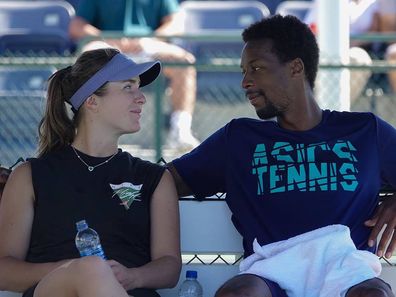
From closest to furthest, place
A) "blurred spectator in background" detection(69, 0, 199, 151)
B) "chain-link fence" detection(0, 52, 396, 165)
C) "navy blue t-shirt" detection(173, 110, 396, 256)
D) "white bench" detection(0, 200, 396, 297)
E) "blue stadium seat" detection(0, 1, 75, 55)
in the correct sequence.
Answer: "navy blue t-shirt" detection(173, 110, 396, 256) < "white bench" detection(0, 200, 396, 297) < "chain-link fence" detection(0, 52, 396, 165) < "blurred spectator in background" detection(69, 0, 199, 151) < "blue stadium seat" detection(0, 1, 75, 55)

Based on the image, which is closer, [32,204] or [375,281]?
[375,281]

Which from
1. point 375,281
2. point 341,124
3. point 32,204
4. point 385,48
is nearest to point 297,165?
point 341,124

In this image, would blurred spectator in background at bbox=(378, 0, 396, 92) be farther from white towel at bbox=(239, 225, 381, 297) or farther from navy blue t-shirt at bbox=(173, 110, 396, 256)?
white towel at bbox=(239, 225, 381, 297)

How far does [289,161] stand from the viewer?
425cm

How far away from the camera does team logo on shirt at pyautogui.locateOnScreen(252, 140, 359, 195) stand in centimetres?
418

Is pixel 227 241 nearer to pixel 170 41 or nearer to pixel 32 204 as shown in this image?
pixel 32 204

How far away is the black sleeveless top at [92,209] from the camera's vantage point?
13.4 ft

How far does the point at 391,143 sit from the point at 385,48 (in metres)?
4.92

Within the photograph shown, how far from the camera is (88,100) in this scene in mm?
4250

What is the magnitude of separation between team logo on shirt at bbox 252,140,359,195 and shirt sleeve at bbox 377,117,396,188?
4.6 inches

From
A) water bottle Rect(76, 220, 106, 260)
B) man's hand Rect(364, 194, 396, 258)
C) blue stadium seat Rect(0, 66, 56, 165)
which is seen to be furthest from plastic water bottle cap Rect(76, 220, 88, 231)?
blue stadium seat Rect(0, 66, 56, 165)

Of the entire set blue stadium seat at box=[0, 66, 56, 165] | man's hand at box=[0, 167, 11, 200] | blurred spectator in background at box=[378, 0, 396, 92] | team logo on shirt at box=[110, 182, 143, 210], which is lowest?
blue stadium seat at box=[0, 66, 56, 165]

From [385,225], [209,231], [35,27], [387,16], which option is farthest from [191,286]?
[387,16]

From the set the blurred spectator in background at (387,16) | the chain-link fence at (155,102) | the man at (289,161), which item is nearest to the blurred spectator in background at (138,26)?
the chain-link fence at (155,102)
